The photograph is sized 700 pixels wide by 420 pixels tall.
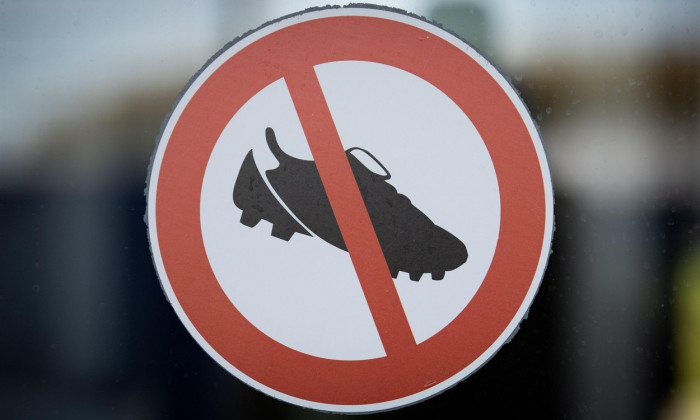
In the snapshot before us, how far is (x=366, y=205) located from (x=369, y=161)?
69 mm

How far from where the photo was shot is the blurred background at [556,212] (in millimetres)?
1002

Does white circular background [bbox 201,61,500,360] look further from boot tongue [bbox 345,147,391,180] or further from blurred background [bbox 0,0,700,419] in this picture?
blurred background [bbox 0,0,700,419]

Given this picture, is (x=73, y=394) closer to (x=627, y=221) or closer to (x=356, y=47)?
(x=356, y=47)

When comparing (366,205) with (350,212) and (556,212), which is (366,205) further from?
(556,212)

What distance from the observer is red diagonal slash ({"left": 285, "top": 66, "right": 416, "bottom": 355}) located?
38.5 inches

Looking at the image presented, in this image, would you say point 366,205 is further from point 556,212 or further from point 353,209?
point 556,212

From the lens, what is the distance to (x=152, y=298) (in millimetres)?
1021

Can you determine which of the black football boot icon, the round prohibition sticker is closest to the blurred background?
the round prohibition sticker

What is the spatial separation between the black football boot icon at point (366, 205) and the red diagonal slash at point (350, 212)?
0.01m

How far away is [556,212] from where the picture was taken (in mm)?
991

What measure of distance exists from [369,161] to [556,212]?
A: 0.31m

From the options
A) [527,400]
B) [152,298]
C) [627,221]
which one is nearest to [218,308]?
[152,298]

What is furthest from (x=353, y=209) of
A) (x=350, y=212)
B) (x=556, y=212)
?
(x=556, y=212)

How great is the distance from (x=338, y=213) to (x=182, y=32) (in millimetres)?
394
